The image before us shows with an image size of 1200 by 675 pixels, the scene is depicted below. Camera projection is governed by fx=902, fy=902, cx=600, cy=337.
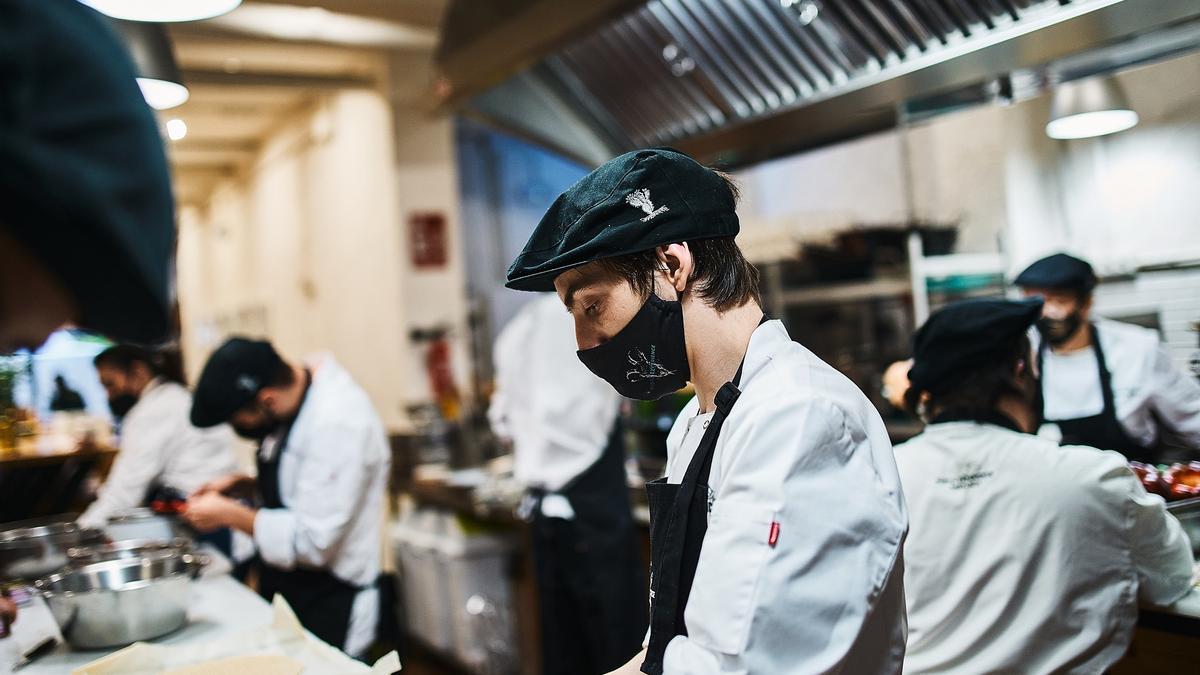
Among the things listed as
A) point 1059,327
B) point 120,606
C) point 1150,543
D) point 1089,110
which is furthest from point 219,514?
point 1089,110

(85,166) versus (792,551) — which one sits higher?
(85,166)

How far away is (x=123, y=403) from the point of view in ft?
13.6

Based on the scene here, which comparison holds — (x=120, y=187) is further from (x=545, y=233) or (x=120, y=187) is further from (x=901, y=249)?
(x=901, y=249)

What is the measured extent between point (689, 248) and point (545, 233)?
202 mm

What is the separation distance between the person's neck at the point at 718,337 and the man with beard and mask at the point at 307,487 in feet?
5.36

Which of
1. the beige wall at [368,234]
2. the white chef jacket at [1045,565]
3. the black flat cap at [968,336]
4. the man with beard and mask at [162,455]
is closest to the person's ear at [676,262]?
the black flat cap at [968,336]

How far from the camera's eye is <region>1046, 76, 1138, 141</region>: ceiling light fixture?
2.44 m

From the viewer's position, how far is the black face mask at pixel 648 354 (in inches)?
49.8

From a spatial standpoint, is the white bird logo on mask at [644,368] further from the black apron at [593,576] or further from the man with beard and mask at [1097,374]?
the black apron at [593,576]

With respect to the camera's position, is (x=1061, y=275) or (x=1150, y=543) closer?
(x=1150, y=543)

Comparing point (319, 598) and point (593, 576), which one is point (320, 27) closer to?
point (593, 576)

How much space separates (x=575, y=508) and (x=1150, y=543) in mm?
2248

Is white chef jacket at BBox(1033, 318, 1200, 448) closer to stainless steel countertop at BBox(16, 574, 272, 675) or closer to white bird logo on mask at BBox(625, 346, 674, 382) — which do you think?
white bird logo on mask at BBox(625, 346, 674, 382)

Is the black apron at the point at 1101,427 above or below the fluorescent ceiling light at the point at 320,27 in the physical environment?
below
